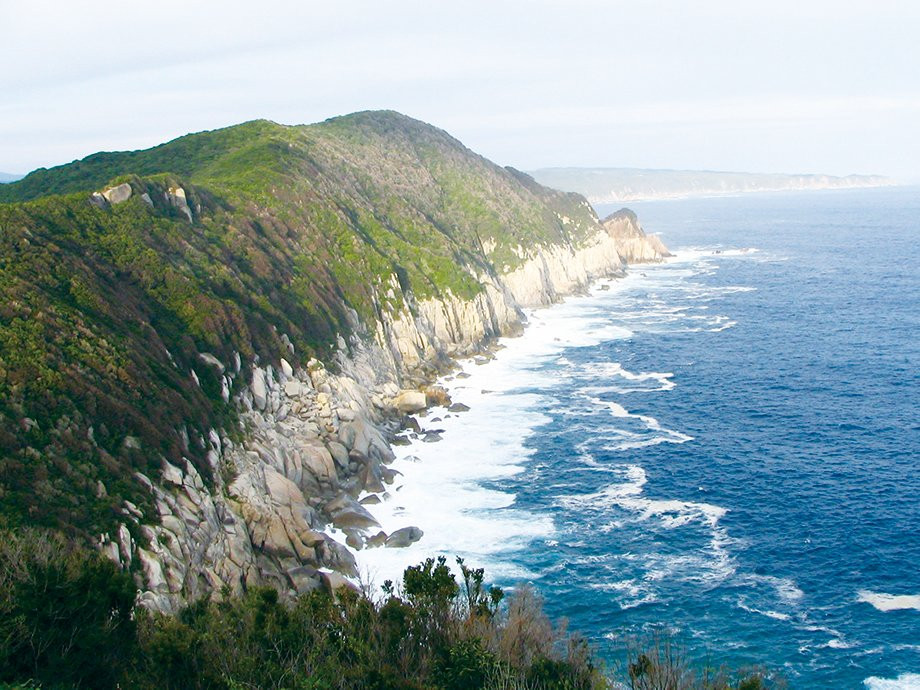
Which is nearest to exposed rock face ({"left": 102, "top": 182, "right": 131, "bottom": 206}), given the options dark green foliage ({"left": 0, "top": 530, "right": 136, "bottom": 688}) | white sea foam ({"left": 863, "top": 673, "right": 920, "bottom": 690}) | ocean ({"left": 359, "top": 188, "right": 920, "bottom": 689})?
ocean ({"left": 359, "top": 188, "right": 920, "bottom": 689})

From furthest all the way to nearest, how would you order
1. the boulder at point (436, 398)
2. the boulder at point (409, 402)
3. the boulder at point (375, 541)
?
1. the boulder at point (436, 398)
2. the boulder at point (409, 402)
3. the boulder at point (375, 541)

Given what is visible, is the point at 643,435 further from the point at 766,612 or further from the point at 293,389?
the point at 293,389

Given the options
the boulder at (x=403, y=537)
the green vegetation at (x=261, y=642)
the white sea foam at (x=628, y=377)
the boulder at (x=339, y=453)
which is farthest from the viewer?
the white sea foam at (x=628, y=377)

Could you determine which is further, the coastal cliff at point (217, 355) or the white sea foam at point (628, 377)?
Answer: the white sea foam at point (628, 377)

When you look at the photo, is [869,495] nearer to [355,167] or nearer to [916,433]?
[916,433]

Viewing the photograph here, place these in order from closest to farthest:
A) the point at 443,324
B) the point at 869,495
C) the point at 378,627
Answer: the point at 378,627, the point at 869,495, the point at 443,324

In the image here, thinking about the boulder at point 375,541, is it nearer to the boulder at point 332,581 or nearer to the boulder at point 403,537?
the boulder at point 403,537

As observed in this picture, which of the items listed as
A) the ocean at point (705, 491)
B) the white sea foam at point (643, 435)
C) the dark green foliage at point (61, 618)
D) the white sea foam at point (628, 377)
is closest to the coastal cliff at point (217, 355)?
the ocean at point (705, 491)

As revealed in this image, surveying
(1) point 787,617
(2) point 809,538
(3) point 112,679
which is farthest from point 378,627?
(2) point 809,538
